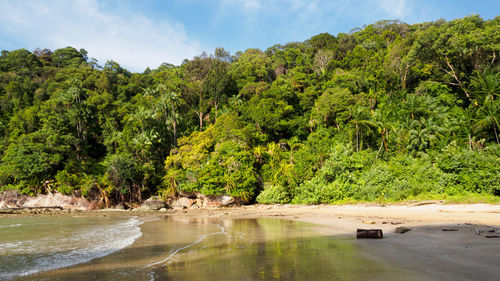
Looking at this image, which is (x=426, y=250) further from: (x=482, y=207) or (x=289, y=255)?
(x=482, y=207)

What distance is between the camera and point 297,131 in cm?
3578

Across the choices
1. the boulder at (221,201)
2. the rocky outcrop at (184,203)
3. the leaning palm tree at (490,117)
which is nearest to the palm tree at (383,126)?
the leaning palm tree at (490,117)

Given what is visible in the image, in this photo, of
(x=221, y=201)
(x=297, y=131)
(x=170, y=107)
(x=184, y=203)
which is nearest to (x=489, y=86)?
(x=297, y=131)

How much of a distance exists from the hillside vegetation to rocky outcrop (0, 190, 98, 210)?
806 mm

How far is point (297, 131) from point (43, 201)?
31294mm

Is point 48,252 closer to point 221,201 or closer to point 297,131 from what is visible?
point 221,201

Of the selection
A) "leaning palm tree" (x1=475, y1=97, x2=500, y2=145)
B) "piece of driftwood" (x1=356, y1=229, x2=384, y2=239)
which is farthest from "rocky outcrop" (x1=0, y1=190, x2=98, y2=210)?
"leaning palm tree" (x1=475, y1=97, x2=500, y2=145)

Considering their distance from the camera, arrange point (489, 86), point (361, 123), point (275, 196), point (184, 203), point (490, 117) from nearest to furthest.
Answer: point (490, 117)
point (489, 86)
point (275, 196)
point (361, 123)
point (184, 203)

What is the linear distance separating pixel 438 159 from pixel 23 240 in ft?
79.7

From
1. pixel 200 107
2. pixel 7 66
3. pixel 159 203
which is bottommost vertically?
pixel 159 203

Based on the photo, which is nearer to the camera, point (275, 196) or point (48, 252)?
point (48, 252)

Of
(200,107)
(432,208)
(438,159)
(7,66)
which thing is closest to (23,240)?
(432,208)

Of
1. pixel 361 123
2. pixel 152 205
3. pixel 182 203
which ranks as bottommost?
pixel 152 205

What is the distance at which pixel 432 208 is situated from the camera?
13773 millimetres
